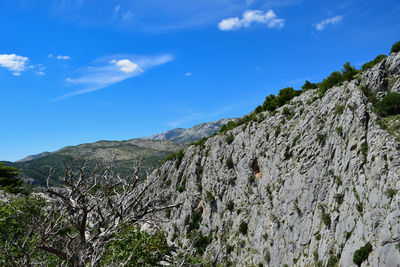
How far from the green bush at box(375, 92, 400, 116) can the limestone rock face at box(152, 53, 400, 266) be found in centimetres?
97

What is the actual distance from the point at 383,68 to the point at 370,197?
16.1 meters

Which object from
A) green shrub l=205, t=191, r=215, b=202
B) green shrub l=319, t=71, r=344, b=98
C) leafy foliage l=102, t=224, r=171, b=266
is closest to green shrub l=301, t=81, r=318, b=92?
green shrub l=319, t=71, r=344, b=98

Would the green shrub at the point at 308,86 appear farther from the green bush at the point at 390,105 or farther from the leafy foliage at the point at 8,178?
the leafy foliage at the point at 8,178

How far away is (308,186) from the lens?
30.4 meters

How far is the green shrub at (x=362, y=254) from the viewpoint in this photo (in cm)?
1817

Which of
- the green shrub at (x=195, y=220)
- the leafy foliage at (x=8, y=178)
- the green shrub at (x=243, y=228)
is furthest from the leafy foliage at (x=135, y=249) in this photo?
the leafy foliage at (x=8, y=178)

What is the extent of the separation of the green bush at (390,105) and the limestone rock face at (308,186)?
970 mm

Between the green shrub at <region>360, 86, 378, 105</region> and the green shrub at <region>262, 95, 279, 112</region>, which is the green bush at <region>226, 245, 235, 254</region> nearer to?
the green shrub at <region>262, 95, 279, 112</region>

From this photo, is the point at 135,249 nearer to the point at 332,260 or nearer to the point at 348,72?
the point at 332,260

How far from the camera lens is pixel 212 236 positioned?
47.9 m

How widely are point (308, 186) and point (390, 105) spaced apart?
12.0 m

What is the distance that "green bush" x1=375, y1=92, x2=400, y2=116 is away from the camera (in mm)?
24141

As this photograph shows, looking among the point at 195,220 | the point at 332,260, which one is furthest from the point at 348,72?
the point at 195,220

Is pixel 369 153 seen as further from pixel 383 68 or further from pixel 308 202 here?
pixel 383 68
